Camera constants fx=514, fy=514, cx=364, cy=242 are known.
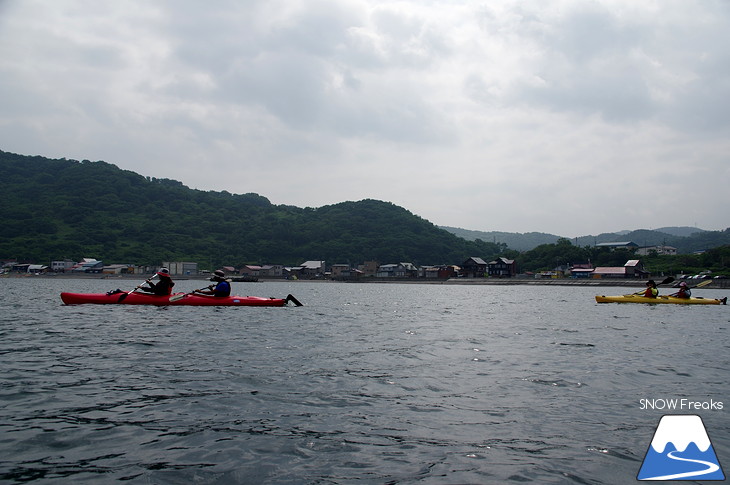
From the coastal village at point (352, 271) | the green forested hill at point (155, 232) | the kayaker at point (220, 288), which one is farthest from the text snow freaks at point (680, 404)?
the green forested hill at point (155, 232)

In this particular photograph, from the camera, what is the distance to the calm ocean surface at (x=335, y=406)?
6227 mm

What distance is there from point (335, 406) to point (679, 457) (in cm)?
513

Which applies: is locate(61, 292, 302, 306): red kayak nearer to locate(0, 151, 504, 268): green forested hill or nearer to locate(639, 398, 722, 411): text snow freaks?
locate(639, 398, 722, 411): text snow freaks

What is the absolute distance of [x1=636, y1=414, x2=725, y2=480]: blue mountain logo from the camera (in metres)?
6.14

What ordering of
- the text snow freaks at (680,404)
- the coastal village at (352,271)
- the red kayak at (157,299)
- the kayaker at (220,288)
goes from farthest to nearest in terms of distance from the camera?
the coastal village at (352,271), the kayaker at (220,288), the red kayak at (157,299), the text snow freaks at (680,404)

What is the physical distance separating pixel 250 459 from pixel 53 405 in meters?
4.37

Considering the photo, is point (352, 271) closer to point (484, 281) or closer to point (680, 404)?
point (484, 281)

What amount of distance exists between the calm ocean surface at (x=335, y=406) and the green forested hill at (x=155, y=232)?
13538cm

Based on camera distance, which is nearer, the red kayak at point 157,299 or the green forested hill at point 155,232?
the red kayak at point 157,299

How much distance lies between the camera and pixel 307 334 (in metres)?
19.4

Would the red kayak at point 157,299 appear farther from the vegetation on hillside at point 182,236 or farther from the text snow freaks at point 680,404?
the vegetation on hillside at point 182,236

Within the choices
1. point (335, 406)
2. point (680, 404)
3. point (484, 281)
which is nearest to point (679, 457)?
point (680, 404)

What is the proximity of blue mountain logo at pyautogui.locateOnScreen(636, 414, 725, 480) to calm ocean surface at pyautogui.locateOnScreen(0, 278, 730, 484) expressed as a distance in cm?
19

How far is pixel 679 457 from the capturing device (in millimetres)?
6379
